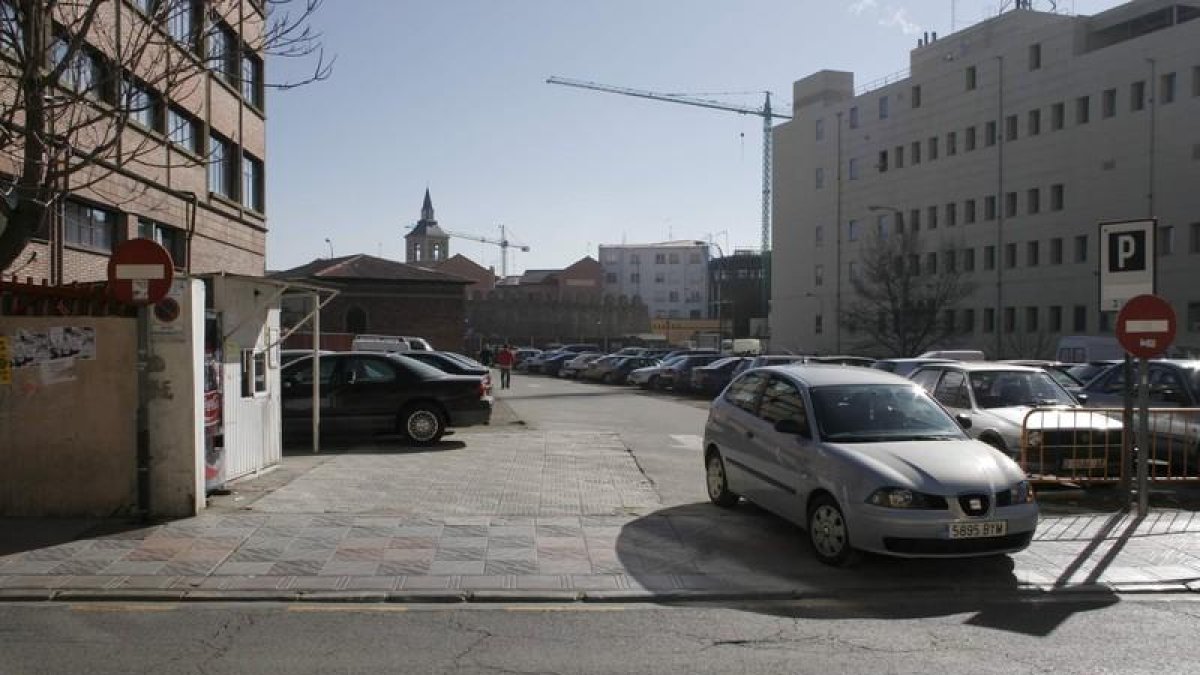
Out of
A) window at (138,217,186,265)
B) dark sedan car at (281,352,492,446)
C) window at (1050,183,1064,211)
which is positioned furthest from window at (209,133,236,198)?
window at (1050,183,1064,211)

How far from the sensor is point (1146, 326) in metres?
9.79

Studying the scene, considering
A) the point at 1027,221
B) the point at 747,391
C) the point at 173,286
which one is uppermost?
the point at 1027,221

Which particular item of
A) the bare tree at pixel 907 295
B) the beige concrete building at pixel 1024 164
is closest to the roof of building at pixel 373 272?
the bare tree at pixel 907 295

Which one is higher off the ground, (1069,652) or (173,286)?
Answer: (173,286)

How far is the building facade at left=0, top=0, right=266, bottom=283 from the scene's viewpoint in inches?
426

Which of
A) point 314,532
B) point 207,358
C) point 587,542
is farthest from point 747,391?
point 207,358

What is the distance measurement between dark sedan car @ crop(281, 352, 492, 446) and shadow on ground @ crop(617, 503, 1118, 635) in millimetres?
6875

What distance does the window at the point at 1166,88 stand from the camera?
45781 millimetres

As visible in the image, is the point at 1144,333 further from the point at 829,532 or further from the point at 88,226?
the point at 88,226

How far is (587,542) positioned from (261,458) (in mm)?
5105

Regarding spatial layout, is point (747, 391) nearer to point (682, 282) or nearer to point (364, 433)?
point (364, 433)

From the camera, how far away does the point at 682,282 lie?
142000 mm

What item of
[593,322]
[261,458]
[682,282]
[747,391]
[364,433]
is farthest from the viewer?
[682,282]

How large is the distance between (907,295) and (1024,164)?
9.52 m
